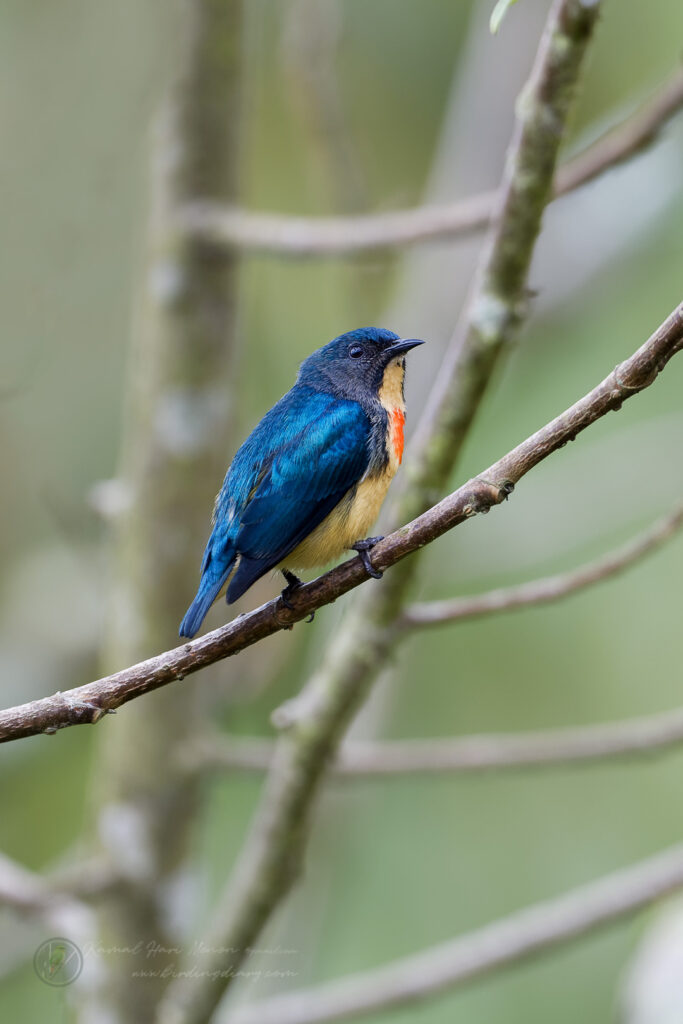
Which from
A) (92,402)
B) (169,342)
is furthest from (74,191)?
(92,402)

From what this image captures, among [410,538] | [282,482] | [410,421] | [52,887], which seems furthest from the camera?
[410,421]

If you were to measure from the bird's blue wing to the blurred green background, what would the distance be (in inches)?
50.0

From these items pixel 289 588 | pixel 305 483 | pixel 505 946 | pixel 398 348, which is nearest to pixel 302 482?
pixel 305 483

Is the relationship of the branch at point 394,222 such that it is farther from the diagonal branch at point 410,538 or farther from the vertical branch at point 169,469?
the diagonal branch at point 410,538

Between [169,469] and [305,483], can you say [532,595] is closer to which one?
[305,483]

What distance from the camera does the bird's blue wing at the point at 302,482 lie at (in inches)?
112

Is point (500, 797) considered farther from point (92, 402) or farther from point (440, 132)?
point (440, 132)

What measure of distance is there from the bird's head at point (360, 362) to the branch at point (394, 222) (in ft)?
1.82

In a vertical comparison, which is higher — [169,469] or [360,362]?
[169,469]

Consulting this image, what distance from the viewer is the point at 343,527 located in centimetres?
307

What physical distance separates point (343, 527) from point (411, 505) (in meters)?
0.39

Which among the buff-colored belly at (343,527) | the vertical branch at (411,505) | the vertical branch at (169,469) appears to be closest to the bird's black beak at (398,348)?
the vertical branch at (411,505)

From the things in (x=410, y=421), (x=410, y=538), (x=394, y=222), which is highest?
(x=410, y=421)

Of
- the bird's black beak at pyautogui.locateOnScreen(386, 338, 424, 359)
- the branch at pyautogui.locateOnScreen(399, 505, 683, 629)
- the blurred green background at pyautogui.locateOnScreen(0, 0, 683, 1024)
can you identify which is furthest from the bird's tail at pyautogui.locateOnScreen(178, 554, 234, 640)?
the blurred green background at pyautogui.locateOnScreen(0, 0, 683, 1024)
